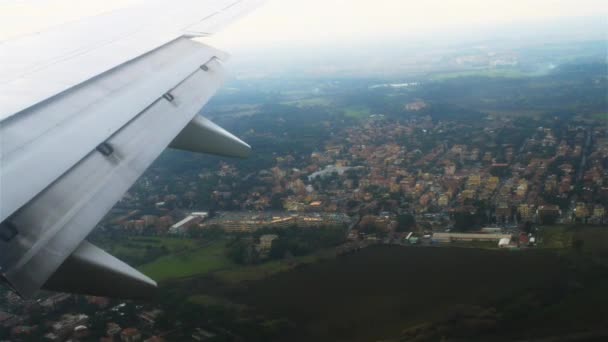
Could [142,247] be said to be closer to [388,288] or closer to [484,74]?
[388,288]

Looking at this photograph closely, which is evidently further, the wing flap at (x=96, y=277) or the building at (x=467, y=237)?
the building at (x=467, y=237)

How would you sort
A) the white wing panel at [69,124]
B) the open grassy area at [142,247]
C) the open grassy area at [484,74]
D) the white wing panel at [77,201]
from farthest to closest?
the open grassy area at [484,74] → the open grassy area at [142,247] → the white wing panel at [69,124] → the white wing panel at [77,201]

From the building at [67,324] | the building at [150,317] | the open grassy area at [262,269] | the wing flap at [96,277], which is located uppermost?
the wing flap at [96,277]

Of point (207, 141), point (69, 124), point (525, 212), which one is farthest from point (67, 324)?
point (525, 212)

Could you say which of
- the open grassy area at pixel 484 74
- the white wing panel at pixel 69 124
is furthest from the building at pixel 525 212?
the open grassy area at pixel 484 74

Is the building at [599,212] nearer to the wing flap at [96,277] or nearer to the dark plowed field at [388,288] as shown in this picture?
the dark plowed field at [388,288]

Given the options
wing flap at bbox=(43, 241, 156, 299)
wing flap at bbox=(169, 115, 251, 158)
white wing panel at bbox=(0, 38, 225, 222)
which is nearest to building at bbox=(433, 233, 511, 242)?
wing flap at bbox=(169, 115, 251, 158)

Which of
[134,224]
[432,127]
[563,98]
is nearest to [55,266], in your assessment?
[134,224]

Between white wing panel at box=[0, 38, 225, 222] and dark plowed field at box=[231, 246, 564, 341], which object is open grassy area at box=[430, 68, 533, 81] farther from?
white wing panel at box=[0, 38, 225, 222]
